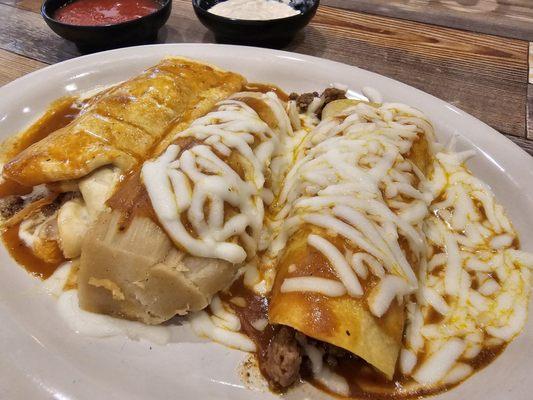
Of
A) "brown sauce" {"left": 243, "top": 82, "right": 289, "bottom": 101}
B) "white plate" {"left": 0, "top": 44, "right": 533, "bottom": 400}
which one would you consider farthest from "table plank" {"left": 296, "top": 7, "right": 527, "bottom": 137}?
"brown sauce" {"left": 243, "top": 82, "right": 289, "bottom": 101}

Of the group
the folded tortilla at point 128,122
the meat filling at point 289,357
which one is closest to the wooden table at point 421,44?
the folded tortilla at point 128,122

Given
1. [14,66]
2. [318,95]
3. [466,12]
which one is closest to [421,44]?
[466,12]

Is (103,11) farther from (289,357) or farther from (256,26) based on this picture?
(289,357)

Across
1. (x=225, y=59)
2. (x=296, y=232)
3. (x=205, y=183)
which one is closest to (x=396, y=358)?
(x=296, y=232)

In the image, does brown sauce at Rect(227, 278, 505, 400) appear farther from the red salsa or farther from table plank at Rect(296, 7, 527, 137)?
the red salsa

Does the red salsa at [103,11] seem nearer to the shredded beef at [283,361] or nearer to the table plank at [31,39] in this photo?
the table plank at [31,39]
